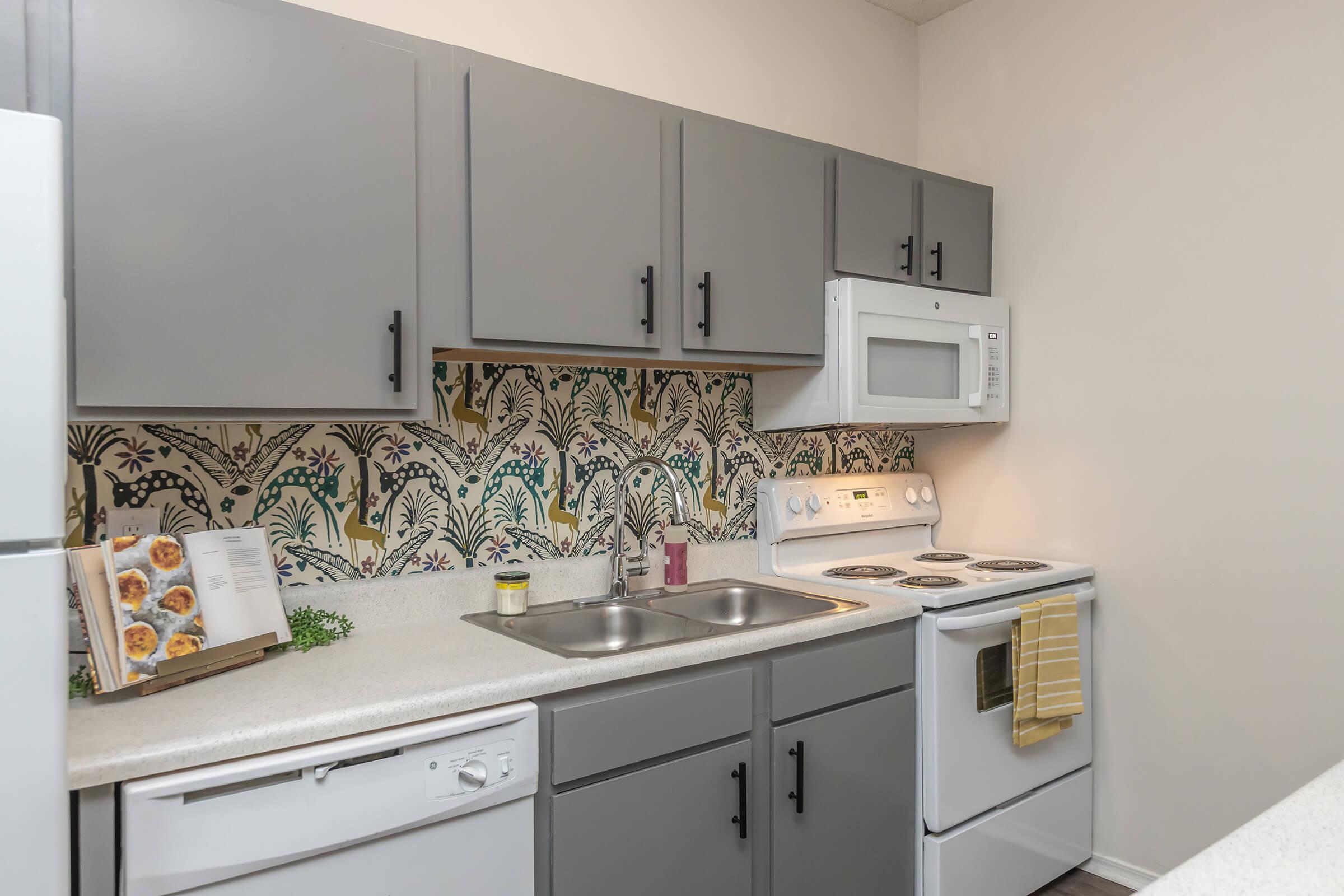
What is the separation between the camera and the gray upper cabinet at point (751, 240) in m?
2.09

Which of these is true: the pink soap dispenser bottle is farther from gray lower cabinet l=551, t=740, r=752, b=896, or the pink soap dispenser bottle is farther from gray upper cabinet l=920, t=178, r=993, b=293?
gray upper cabinet l=920, t=178, r=993, b=293

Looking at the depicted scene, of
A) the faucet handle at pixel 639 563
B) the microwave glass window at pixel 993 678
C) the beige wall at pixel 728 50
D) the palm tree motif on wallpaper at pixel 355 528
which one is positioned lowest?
the microwave glass window at pixel 993 678

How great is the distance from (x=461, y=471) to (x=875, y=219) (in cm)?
133

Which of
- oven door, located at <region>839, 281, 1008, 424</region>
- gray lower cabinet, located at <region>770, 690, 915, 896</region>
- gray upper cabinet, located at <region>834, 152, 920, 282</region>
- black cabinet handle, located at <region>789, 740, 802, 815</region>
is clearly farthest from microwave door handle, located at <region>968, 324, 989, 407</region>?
black cabinet handle, located at <region>789, 740, 802, 815</region>

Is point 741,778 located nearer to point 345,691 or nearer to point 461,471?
point 345,691

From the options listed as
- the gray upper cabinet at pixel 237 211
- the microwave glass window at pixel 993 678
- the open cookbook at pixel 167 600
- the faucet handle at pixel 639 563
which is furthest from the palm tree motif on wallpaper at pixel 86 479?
the microwave glass window at pixel 993 678

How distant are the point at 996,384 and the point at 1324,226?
2.95 ft

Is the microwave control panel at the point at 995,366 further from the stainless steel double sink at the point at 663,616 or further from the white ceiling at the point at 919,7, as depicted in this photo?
the white ceiling at the point at 919,7

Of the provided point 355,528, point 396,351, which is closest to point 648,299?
point 396,351

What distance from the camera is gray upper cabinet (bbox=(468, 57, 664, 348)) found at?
1.76 meters

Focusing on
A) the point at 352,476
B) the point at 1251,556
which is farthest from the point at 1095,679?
the point at 352,476

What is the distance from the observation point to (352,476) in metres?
1.93

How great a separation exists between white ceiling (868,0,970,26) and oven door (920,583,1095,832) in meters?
1.96

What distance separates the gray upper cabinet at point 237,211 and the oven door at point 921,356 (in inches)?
47.0
